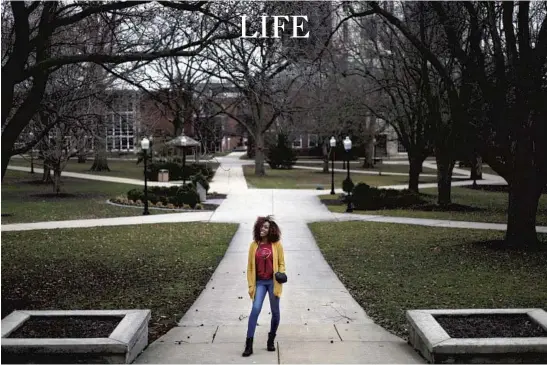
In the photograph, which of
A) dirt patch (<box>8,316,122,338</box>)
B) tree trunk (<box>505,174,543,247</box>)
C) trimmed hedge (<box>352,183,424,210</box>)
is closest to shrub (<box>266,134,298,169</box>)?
trimmed hedge (<box>352,183,424,210</box>)

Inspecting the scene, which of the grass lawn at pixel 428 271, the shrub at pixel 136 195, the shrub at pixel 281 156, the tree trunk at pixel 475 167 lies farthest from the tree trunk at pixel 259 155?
the grass lawn at pixel 428 271

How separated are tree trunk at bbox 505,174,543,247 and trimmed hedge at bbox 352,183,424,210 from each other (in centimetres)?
1105

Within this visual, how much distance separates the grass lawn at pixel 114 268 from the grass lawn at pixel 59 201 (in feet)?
13.4

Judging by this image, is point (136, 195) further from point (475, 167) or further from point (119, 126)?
point (475, 167)

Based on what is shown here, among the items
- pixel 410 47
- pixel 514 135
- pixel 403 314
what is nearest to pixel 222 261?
pixel 403 314

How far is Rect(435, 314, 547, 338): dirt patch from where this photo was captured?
6.83m

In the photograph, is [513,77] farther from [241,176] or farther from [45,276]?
[241,176]

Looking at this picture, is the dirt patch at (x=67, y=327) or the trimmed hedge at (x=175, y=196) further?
the trimmed hedge at (x=175, y=196)

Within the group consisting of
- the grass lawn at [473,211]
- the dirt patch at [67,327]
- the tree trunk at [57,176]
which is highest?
the tree trunk at [57,176]

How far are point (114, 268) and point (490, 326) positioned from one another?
292 inches

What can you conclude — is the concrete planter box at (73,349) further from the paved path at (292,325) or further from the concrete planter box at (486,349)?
the concrete planter box at (486,349)

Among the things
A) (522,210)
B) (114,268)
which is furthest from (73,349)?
(522,210)

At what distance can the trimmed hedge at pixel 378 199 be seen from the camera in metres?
25.3

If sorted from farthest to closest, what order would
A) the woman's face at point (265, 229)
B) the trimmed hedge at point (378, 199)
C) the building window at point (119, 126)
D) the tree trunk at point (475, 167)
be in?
the tree trunk at point (475, 167)
the trimmed hedge at point (378, 199)
the building window at point (119, 126)
the woman's face at point (265, 229)
